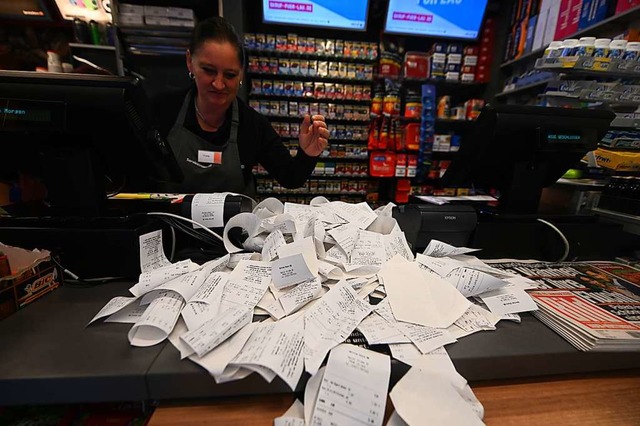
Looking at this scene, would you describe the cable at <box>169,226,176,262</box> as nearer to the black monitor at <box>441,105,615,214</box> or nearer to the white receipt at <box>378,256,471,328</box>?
the white receipt at <box>378,256,471,328</box>

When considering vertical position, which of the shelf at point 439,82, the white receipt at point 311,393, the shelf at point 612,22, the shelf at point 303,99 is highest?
the shelf at point 612,22

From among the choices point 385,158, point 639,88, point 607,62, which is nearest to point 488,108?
point 607,62

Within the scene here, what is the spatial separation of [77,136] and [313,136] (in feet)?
2.34

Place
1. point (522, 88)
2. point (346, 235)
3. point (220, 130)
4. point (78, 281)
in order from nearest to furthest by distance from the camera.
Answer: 1. point (78, 281)
2. point (346, 235)
3. point (220, 130)
4. point (522, 88)

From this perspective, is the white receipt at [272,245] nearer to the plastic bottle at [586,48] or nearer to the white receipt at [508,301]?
the white receipt at [508,301]

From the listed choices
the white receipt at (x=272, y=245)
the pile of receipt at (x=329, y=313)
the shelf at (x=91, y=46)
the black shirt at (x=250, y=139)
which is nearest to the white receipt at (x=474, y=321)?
the pile of receipt at (x=329, y=313)

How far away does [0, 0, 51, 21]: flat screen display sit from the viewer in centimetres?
183

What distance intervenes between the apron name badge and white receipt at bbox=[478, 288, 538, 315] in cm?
112

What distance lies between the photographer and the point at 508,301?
19.2 inches

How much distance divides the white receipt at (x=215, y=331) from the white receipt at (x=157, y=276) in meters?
0.14

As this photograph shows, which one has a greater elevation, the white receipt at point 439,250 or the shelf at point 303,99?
the shelf at point 303,99

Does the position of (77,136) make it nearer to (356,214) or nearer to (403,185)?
(356,214)

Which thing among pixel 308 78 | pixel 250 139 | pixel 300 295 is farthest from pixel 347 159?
pixel 300 295

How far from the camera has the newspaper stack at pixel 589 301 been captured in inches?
16.1
